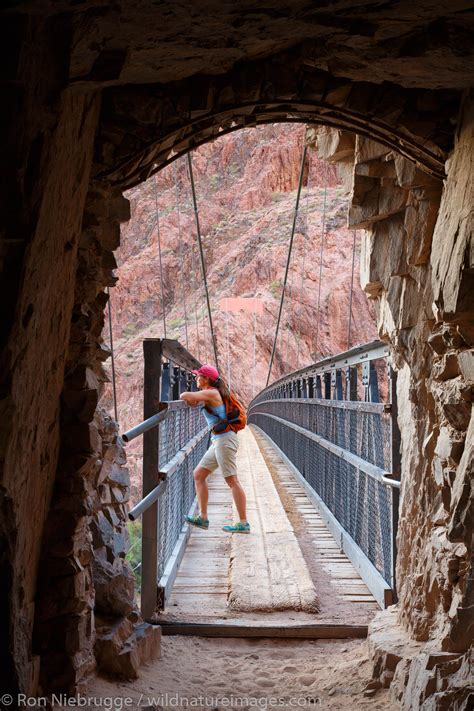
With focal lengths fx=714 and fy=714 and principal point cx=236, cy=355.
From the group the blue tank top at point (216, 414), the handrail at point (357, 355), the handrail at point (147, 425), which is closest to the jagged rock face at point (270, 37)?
the handrail at point (147, 425)

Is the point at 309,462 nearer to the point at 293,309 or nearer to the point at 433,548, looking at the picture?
the point at 433,548

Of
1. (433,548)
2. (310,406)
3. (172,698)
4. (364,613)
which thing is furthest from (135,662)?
(310,406)

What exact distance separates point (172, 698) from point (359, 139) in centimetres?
271

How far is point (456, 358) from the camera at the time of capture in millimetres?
2936

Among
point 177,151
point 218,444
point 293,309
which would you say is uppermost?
point 293,309

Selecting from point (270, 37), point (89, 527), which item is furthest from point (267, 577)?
point (270, 37)

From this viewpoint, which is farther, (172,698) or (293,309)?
(293,309)

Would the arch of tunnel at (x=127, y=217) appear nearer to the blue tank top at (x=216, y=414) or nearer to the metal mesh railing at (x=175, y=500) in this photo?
the metal mesh railing at (x=175, y=500)

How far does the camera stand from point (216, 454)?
5.33m

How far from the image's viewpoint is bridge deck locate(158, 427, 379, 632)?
13.3ft

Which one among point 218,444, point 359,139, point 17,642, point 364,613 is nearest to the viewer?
point 17,642

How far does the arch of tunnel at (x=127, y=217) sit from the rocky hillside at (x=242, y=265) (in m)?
22.9

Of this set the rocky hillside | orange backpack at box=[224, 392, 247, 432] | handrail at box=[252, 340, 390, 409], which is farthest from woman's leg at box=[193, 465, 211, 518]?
the rocky hillside

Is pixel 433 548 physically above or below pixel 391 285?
below
